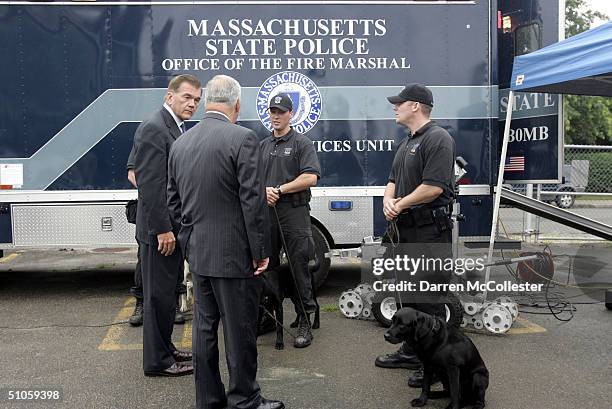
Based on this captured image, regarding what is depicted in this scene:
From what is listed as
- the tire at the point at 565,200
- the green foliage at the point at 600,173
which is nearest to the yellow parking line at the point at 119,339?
the tire at the point at 565,200

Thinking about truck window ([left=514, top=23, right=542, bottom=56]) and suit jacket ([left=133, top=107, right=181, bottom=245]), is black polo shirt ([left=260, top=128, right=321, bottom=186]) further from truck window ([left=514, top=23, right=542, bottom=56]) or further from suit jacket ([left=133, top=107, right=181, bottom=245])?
truck window ([left=514, top=23, right=542, bottom=56])

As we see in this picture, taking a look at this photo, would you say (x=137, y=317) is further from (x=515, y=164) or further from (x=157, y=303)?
(x=515, y=164)

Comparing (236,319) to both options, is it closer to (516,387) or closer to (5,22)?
(516,387)

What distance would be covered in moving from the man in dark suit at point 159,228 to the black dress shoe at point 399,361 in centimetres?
132

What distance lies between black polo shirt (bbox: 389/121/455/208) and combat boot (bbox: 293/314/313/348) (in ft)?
4.33

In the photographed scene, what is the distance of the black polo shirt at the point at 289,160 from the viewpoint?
15.5 ft

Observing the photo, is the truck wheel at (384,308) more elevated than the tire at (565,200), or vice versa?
the tire at (565,200)

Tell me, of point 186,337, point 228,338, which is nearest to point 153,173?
point 228,338

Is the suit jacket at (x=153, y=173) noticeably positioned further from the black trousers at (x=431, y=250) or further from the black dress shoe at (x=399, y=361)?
the black dress shoe at (x=399, y=361)

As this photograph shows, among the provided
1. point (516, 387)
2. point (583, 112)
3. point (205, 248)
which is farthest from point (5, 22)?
point (583, 112)

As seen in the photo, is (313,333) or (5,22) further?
(5,22)

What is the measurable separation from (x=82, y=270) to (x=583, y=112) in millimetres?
25702

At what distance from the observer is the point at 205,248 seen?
3.20 meters

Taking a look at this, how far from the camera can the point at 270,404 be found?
340cm
